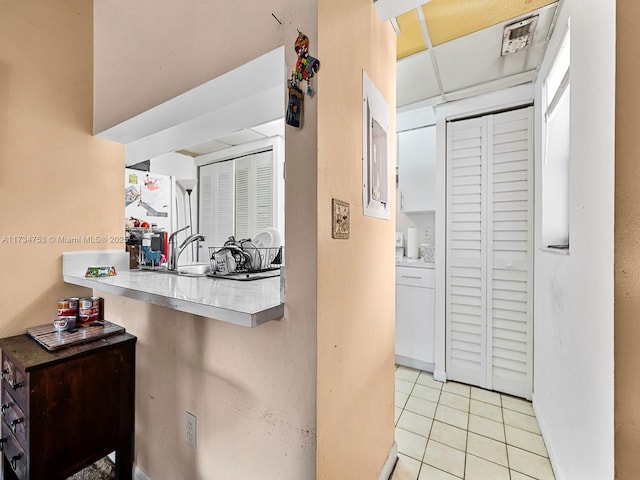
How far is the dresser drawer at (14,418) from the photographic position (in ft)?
3.57

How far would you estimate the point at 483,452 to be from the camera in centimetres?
165

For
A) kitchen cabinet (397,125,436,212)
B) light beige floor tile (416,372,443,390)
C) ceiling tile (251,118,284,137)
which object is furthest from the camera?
ceiling tile (251,118,284,137)

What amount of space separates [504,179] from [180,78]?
7.30 feet

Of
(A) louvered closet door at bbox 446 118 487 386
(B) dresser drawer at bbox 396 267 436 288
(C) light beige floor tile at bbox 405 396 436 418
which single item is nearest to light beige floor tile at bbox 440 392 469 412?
(C) light beige floor tile at bbox 405 396 436 418

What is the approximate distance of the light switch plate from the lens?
0.95 metres

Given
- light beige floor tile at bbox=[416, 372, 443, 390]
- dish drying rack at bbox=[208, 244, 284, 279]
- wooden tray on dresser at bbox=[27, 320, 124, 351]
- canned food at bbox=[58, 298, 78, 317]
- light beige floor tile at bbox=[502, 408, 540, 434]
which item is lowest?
light beige floor tile at bbox=[416, 372, 443, 390]

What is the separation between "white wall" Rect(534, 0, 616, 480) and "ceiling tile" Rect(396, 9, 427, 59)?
2.13 feet

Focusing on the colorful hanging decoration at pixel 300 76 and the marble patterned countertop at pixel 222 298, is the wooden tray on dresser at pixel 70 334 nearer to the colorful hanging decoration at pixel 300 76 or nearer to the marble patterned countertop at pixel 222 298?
the marble patterned countertop at pixel 222 298

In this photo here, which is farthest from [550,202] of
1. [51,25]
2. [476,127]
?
[51,25]

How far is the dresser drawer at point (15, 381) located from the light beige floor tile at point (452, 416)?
2184mm

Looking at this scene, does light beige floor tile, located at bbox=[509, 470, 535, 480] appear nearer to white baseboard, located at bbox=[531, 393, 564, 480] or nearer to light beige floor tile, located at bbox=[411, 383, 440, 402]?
white baseboard, located at bbox=[531, 393, 564, 480]

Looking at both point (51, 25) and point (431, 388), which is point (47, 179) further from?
point (431, 388)

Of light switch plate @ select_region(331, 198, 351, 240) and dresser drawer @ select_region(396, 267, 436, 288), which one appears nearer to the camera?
light switch plate @ select_region(331, 198, 351, 240)

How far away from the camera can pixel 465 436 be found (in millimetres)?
1782
